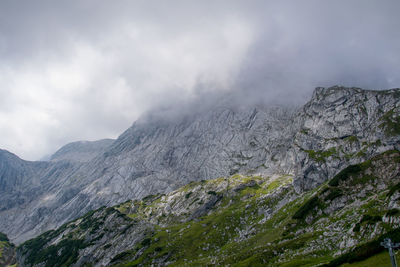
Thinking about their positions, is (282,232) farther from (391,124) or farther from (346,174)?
(391,124)

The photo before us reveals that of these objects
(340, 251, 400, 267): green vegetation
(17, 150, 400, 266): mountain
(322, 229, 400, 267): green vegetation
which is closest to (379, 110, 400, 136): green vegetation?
(17, 150, 400, 266): mountain

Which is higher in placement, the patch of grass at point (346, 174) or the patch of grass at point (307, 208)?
the patch of grass at point (346, 174)

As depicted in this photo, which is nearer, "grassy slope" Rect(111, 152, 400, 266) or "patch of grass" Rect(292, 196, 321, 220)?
"grassy slope" Rect(111, 152, 400, 266)

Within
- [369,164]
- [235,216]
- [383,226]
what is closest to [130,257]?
[235,216]

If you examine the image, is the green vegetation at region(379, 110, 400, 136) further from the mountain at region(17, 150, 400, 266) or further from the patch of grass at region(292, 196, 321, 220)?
the patch of grass at region(292, 196, 321, 220)

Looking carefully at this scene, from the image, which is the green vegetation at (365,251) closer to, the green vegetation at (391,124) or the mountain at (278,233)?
the mountain at (278,233)

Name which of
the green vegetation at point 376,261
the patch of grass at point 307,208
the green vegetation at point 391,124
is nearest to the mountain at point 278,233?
the green vegetation at point 376,261

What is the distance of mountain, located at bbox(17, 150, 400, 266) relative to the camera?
72812 millimetres

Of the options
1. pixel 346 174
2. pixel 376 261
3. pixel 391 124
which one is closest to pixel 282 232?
pixel 346 174

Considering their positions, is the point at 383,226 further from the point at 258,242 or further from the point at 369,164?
the point at 369,164

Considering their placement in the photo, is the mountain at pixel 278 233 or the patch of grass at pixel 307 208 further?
the patch of grass at pixel 307 208

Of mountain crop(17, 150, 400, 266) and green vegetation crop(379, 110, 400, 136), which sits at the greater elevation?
green vegetation crop(379, 110, 400, 136)

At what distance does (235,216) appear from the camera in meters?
165

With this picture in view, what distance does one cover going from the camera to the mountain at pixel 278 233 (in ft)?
239
